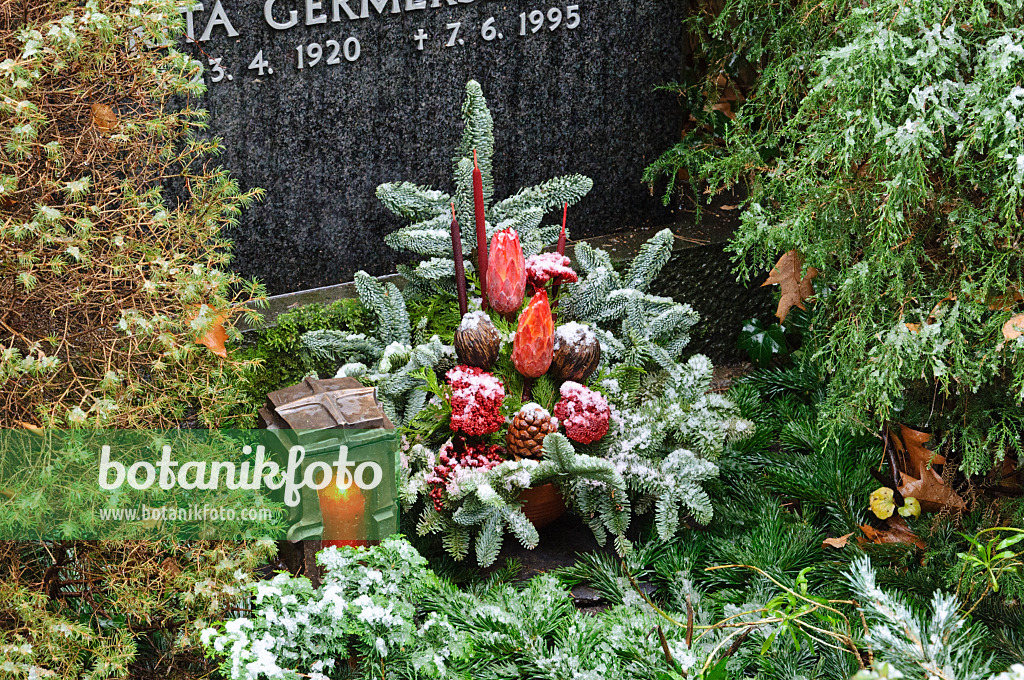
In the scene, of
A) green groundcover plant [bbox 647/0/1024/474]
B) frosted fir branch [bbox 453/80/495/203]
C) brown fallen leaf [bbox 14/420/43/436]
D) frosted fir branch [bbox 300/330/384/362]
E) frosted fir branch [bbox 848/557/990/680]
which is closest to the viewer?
frosted fir branch [bbox 848/557/990/680]

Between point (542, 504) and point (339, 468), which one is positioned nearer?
point (339, 468)

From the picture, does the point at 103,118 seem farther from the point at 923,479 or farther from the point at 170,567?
the point at 923,479

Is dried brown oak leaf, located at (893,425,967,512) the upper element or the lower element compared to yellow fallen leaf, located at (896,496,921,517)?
upper

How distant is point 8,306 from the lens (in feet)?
4.73

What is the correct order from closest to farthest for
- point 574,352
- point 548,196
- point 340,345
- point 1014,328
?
point 1014,328 → point 574,352 → point 340,345 → point 548,196

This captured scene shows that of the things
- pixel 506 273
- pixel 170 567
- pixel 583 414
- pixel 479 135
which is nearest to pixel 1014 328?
pixel 583 414

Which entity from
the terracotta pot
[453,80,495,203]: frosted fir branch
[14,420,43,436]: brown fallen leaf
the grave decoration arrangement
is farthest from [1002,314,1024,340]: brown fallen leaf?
[14,420,43,436]: brown fallen leaf

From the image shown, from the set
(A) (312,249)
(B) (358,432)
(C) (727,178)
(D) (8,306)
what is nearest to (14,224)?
(D) (8,306)

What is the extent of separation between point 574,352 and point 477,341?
24 centimetres

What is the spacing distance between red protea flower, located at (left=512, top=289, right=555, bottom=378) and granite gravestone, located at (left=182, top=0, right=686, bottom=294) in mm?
798

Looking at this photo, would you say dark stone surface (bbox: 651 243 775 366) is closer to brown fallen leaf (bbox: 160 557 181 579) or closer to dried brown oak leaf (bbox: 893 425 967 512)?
dried brown oak leaf (bbox: 893 425 967 512)

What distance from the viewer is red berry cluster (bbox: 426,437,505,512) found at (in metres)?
2.22

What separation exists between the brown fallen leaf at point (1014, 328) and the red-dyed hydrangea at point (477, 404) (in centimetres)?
108

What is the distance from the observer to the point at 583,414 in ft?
7.39
